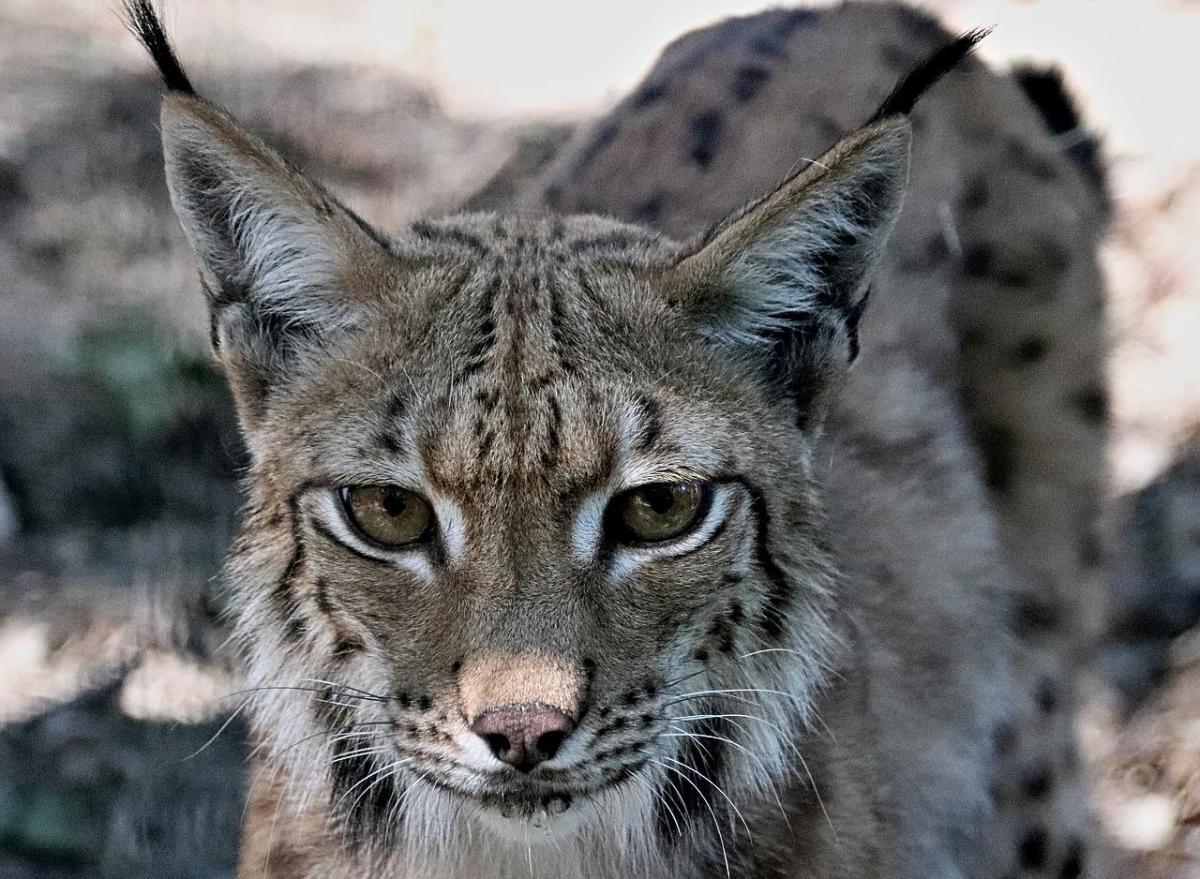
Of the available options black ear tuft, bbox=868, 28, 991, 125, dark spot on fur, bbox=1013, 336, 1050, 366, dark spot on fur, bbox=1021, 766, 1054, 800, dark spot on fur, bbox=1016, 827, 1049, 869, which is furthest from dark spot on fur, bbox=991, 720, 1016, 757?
black ear tuft, bbox=868, 28, 991, 125

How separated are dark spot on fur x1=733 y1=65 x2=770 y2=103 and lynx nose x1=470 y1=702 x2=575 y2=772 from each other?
2149mm

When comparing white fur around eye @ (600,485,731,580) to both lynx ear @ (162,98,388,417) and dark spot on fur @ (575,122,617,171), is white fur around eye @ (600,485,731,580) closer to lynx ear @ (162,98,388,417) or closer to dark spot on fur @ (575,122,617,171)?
lynx ear @ (162,98,388,417)

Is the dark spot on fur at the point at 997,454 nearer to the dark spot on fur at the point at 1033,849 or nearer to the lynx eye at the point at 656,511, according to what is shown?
the dark spot on fur at the point at 1033,849

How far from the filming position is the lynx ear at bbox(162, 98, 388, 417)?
2396 millimetres

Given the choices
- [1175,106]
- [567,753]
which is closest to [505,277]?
[567,753]

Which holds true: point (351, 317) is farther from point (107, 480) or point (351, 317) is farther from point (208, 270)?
point (107, 480)

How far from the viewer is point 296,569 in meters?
2.55

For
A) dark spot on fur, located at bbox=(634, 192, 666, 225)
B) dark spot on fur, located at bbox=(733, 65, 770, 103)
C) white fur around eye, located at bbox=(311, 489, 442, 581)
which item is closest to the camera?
white fur around eye, located at bbox=(311, 489, 442, 581)

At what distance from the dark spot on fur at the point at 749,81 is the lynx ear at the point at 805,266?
1.34 m

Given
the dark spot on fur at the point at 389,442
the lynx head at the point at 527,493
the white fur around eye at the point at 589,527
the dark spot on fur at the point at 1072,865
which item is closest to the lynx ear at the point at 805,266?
the lynx head at the point at 527,493

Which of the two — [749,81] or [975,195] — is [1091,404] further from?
[749,81]

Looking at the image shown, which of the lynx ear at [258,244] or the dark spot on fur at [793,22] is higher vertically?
the dark spot on fur at [793,22]

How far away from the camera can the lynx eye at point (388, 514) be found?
2.36 m

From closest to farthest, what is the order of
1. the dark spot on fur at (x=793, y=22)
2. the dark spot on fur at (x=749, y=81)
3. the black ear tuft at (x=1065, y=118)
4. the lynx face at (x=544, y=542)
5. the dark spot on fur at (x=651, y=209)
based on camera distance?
1. the lynx face at (x=544, y=542)
2. the dark spot on fur at (x=651, y=209)
3. the dark spot on fur at (x=749, y=81)
4. the dark spot on fur at (x=793, y=22)
5. the black ear tuft at (x=1065, y=118)
